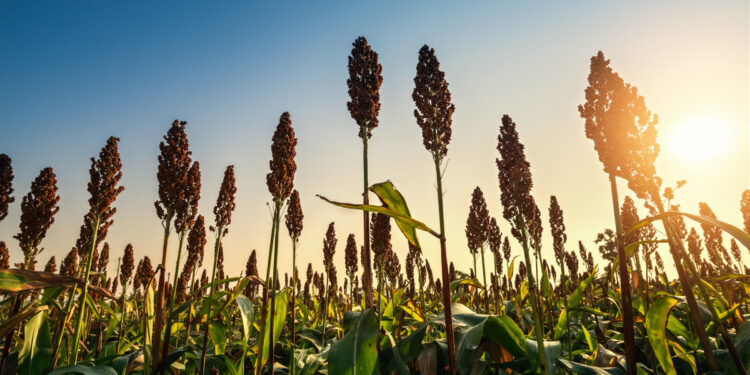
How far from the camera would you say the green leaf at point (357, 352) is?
233 centimetres

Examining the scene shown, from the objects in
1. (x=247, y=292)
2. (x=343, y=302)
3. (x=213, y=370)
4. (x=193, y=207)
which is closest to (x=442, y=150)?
(x=213, y=370)

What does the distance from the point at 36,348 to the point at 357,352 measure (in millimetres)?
3037

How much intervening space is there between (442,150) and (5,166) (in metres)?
5.73

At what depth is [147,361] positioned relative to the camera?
2992 millimetres

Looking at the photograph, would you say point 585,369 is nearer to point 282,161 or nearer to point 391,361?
point 391,361

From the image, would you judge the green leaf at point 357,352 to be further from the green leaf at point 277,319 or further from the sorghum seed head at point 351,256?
the sorghum seed head at point 351,256

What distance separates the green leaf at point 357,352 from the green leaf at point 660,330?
5.79 feet

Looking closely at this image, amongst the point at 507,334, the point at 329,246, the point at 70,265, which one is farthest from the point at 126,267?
the point at 507,334

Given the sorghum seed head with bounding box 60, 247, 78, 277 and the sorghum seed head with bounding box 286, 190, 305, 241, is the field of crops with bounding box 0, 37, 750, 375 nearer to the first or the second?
the sorghum seed head with bounding box 286, 190, 305, 241

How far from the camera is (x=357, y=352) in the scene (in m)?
2.39

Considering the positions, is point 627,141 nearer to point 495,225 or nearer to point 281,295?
point 281,295

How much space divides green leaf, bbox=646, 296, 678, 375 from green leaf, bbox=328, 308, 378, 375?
5.79 feet

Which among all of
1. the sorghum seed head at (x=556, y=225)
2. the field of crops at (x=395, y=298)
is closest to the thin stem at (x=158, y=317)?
the field of crops at (x=395, y=298)

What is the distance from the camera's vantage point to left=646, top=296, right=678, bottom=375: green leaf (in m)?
2.19
